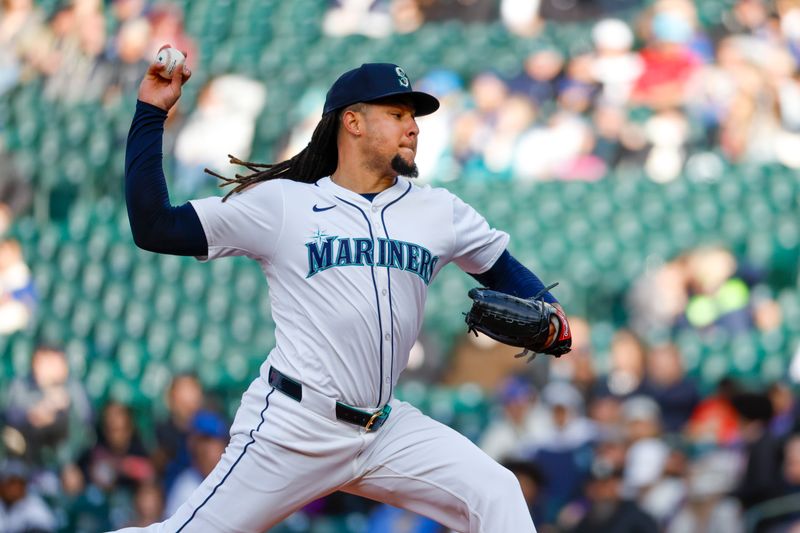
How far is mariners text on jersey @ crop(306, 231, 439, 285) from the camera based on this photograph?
3760 mm

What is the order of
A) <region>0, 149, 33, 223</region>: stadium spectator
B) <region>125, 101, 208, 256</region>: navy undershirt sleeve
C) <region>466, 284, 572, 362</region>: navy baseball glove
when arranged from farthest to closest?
1. <region>0, 149, 33, 223</region>: stadium spectator
2. <region>466, 284, 572, 362</region>: navy baseball glove
3. <region>125, 101, 208, 256</region>: navy undershirt sleeve

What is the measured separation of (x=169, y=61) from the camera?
A: 3.61 metres

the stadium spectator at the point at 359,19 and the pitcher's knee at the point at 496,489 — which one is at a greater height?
the stadium spectator at the point at 359,19

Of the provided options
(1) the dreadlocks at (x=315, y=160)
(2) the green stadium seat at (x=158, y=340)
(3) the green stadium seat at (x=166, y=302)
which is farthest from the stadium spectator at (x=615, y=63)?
(1) the dreadlocks at (x=315, y=160)

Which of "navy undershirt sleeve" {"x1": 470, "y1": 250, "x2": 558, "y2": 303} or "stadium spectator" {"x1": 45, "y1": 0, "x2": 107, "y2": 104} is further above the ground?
"stadium spectator" {"x1": 45, "y1": 0, "x2": 107, "y2": 104}

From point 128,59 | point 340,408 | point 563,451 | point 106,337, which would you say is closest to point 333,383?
point 340,408

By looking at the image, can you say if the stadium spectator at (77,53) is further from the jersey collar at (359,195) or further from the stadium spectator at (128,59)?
the jersey collar at (359,195)

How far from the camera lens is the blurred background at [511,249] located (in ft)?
23.8

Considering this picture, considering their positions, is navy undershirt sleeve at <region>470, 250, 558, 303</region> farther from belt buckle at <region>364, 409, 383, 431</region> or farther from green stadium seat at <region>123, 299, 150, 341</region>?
green stadium seat at <region>123, 299, 150, 341</region>

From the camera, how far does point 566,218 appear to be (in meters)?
9.45

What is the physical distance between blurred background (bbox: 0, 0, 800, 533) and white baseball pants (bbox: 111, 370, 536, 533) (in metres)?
2.92

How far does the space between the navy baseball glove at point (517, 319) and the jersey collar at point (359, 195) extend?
0.38 meters

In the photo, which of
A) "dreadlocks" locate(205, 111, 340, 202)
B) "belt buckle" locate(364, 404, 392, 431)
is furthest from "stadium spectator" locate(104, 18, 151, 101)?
"belt buckle" locate(364, 404, 392, 431)

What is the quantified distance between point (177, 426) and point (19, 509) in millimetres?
1043
